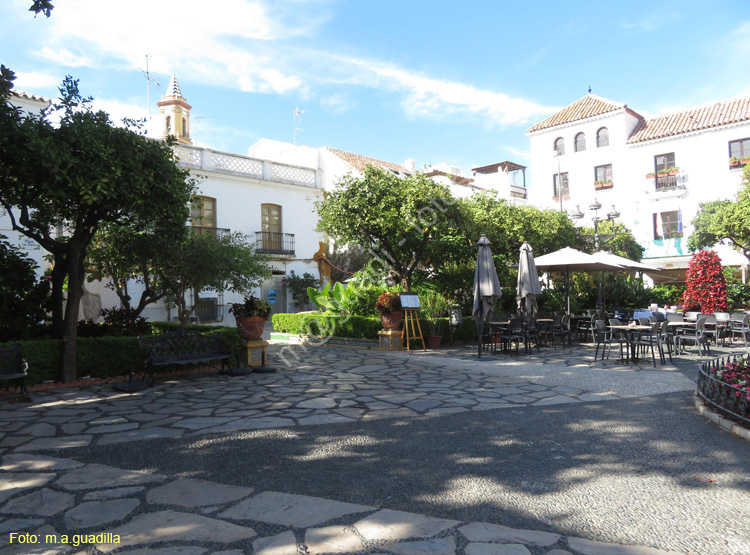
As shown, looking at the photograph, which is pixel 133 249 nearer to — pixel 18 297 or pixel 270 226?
pixel 18 297

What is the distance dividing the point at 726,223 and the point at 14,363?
20327 millimetres

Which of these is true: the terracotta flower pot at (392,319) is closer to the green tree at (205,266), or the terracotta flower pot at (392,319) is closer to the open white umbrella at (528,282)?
the open white umbrella at (528,282)

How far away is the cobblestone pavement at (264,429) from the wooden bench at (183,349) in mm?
394

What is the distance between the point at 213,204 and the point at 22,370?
16.0m

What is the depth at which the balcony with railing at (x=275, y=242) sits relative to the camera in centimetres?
2369

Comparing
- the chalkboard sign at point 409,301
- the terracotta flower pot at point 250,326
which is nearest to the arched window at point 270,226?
the chalkboard sign at point 409,301

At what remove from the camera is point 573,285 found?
64.1 feet

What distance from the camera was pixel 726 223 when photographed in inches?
699

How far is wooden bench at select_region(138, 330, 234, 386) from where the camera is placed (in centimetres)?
830

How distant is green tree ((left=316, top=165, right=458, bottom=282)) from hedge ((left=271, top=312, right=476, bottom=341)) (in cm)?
208

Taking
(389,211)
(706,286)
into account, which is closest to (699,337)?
(706,286)

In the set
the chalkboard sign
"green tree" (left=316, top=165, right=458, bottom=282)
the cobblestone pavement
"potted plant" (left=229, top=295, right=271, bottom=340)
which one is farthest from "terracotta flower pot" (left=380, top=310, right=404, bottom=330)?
"potted plant" (left=229, top=295, right=271, bottom=340)

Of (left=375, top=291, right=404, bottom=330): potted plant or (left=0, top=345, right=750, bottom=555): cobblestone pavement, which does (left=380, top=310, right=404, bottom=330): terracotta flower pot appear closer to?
(left=375, top=291, right=404, bottom=330): potted plant

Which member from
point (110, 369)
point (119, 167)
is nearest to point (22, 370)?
point (110, 369)
